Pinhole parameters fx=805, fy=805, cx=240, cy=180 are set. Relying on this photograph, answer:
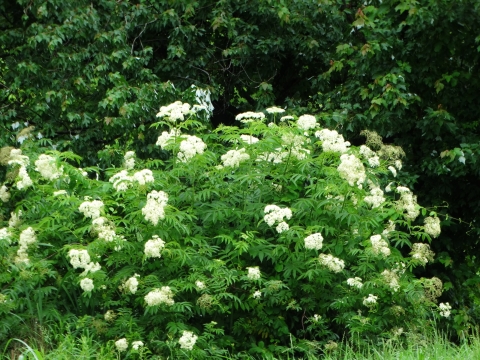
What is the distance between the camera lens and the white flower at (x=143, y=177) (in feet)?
20.5

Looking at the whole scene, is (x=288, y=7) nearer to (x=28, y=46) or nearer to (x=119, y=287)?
(x=28, y=46)

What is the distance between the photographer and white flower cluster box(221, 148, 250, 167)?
660 cm

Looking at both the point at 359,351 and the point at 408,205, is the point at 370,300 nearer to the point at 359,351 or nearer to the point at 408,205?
the point at 359,351

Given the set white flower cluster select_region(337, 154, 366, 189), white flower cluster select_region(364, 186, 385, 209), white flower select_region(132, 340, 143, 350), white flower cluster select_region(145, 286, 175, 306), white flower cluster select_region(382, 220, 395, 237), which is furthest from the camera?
white flower cluster select_region(382, 220, 395, 237)

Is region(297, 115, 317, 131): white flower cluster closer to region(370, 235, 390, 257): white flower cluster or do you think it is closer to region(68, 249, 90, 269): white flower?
region(370, 235, 390, 257): white flower cluster

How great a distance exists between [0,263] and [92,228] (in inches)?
31.5

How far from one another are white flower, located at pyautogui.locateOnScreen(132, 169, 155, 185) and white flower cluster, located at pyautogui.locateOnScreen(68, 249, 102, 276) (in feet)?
2.41

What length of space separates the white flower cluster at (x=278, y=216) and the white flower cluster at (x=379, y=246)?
693 millimetres

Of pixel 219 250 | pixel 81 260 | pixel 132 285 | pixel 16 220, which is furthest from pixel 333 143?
pixel 16 220

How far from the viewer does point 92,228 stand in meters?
6.18

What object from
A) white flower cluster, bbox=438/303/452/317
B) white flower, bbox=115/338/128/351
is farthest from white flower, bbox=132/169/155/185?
white flower cluster, bbox=438/303/452/317

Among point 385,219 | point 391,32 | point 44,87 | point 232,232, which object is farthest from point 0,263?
point 391,32

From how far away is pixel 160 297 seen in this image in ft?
18.8

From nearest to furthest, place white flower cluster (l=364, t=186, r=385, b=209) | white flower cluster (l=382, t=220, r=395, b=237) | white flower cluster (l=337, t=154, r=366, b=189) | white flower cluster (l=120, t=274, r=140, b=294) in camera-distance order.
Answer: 1. white flower cluster (l=120, t=274, r=140, b=294)
2. white flower cluster (l=337, t=154, r=366, b=189)
3. white flower cluster (l=364, t=186, r=385, b=209)
4. white flower cluster (l=382, t=220, r=395, b=237)
